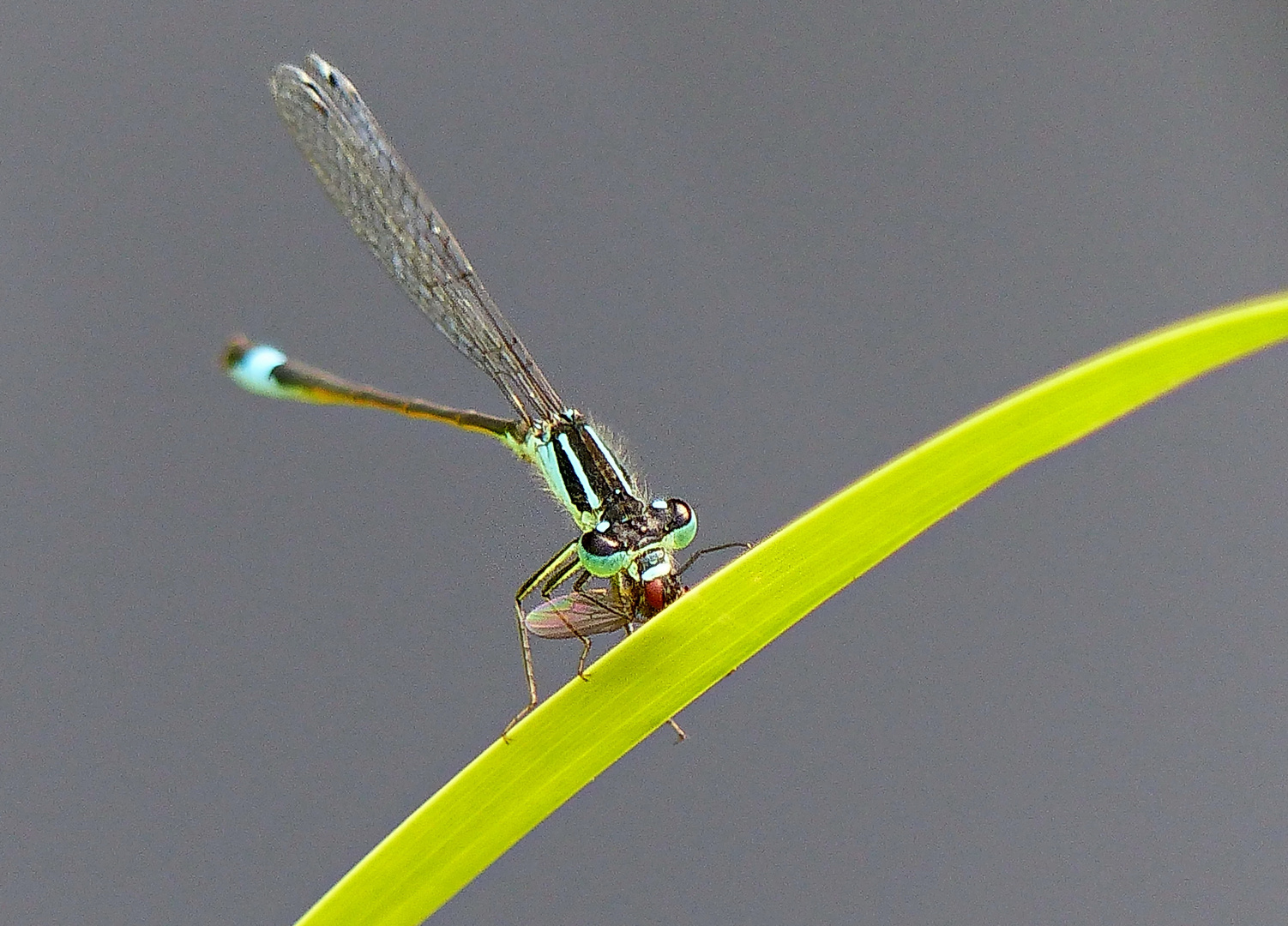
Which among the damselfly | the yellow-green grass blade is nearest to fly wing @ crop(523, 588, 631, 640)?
the damselfly

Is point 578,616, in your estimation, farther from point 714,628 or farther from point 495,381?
point 495,381

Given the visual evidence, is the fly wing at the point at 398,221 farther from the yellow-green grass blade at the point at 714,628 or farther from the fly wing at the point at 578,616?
the yellow-green grass blade at the point at 714,628

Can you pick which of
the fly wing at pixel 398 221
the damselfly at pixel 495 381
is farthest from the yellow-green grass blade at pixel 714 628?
the fly wing at pixel 398 221

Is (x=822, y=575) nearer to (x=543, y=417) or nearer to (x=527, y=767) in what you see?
(x=527, y=767)

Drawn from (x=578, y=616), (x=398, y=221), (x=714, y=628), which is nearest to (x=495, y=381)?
(x=398, y=221)

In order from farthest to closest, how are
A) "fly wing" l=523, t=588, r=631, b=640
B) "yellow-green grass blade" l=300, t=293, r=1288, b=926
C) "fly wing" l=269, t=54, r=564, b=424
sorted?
"fly wing" l=269, t=54, r=564, b=424
"fly wing" l=523, t=588, r=631, b=640
"yellow-green grass blade" l=300, t=293, r=1288, b=926

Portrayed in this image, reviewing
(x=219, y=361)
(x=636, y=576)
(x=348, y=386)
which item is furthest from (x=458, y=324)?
(x=636, y=576)

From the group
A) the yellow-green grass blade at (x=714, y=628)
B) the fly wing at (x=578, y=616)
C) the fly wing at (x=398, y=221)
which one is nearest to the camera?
the yellow-green grass blade at (x=714, y=628)

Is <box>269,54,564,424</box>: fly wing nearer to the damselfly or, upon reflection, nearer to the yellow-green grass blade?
the damselfly
